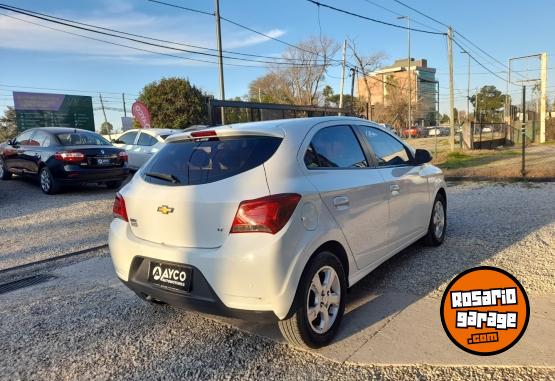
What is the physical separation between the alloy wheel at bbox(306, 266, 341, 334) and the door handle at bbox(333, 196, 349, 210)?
0.45 metres

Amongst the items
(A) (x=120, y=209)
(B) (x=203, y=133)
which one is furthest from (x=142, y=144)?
(B) (x=203, y=133)

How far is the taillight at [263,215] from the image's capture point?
8.65 ft

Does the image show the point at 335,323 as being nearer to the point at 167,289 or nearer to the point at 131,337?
the point at 167,289

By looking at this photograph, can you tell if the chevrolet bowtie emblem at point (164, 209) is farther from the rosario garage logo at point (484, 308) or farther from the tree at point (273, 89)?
the tree at point (273, 89)

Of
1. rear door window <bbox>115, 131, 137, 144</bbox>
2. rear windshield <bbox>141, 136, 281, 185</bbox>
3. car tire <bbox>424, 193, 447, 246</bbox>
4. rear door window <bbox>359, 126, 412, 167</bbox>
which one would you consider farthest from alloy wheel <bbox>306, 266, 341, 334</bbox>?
rear door window <bbox>115, 131, 137, 144</bbox>

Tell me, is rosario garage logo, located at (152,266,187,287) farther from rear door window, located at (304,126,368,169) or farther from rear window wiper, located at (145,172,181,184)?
rear door window, located at (304,126,368,169)

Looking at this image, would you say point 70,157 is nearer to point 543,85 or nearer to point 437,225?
point 437,225

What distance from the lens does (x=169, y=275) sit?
2.91 m

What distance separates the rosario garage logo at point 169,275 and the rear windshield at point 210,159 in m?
0.60

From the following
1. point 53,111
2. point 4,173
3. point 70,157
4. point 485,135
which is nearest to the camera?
point 70,157

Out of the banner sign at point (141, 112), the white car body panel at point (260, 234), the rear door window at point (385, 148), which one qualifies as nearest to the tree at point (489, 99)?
the banner sign at point (141, 112)

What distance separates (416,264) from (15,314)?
12.7 feet

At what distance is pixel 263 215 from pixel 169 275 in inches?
31.8

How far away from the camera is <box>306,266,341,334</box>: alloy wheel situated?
116 inches
